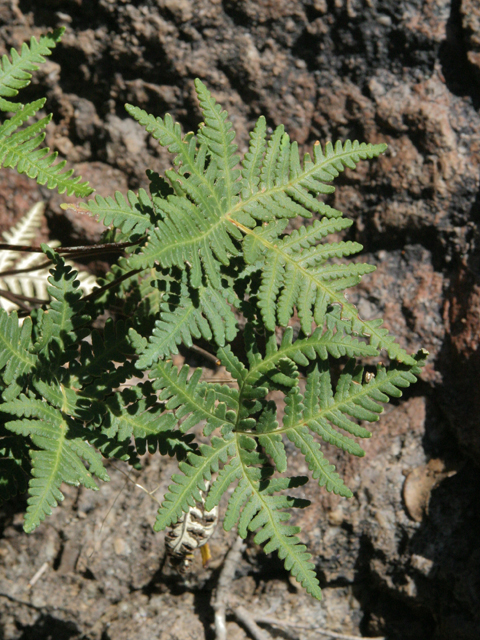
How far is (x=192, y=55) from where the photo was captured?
3125 mm

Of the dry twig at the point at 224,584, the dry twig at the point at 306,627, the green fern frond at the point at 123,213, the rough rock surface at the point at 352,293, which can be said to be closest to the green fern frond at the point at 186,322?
the green fern frond at the point at 123,213

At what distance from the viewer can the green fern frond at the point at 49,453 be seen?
1.91 meters

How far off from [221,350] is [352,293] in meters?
1.24

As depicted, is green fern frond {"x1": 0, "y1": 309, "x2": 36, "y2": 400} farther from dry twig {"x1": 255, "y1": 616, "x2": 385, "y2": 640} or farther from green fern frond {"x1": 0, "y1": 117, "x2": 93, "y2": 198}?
dry twig {"x1": 255, "y1": 616, "x2": 385, "y2": 640}

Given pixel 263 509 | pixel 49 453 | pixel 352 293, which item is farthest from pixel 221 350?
pixel 352 293

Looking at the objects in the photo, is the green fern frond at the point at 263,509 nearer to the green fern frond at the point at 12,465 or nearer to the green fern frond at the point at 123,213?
the green fern frond at the point at 12,465

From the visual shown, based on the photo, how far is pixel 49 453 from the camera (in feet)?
6.60

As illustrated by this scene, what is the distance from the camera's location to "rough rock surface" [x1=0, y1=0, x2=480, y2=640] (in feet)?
9.52

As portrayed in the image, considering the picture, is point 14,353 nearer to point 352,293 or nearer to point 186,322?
point 186,322

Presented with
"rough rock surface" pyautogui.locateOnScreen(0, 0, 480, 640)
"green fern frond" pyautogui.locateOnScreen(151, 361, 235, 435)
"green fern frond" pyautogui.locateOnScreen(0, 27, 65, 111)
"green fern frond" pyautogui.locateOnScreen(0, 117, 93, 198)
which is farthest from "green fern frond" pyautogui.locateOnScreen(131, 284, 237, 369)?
"rough rock surface" pyautogui.locateOnScreen(0, 0, 480, 640)

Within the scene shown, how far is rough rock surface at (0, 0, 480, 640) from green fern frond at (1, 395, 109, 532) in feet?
3.70

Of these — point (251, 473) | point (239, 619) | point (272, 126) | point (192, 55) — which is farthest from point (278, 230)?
point (239, 619)

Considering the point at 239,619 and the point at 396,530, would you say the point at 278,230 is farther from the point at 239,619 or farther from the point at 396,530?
the point at 239,619

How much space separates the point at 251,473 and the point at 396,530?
1344mm
